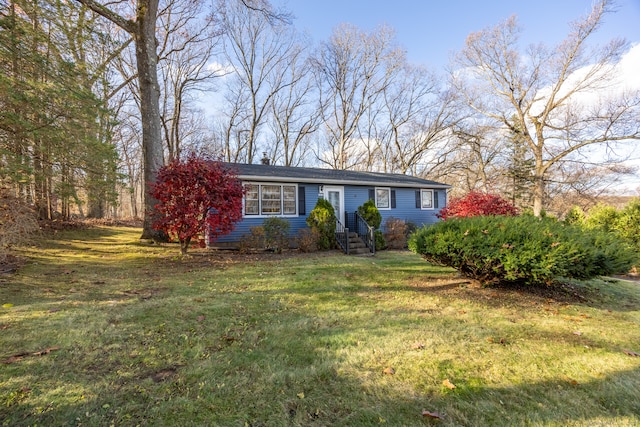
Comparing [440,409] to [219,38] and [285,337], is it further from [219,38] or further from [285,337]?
[219,38]

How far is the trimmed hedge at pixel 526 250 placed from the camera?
443 cm

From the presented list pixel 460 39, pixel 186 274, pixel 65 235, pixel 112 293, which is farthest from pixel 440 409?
pixel 460 39

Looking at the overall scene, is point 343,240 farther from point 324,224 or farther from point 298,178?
point 298,178

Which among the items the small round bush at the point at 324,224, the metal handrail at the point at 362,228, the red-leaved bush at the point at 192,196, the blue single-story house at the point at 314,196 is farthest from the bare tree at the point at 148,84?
the metal handrail at the point at 362,228

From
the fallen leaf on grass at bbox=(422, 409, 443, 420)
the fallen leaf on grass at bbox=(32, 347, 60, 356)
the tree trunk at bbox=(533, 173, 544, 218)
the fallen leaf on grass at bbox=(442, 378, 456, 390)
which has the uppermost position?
the tree trunk at bbox=(533, 173, 544, 218)

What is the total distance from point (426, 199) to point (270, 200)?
29.5 feet

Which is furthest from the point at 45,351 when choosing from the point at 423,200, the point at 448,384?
the point at 423,200

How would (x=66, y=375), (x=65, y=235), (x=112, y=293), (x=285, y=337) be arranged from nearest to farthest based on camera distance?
1. (x=66, y=375)
2. (x=285, y=337)
3. (x=112, y=293)
4. (x=65, y=235)

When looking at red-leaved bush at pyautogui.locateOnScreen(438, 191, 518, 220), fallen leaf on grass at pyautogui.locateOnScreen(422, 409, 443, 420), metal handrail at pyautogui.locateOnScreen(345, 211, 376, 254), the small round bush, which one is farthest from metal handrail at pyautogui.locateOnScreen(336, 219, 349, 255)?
fallen leaf on grass at pyautogui.locateOnScreen(422, 409, 443, 420)

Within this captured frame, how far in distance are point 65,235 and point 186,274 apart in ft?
28.5

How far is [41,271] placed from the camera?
6113 millimetres

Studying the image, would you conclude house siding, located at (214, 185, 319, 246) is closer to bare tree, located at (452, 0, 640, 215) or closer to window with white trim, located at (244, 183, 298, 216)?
window with white trim, located at (244, 183, 298, 216)

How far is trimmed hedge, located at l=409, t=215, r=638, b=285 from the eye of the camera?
4426 millimetres

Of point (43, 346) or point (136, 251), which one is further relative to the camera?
point (136, 251)
